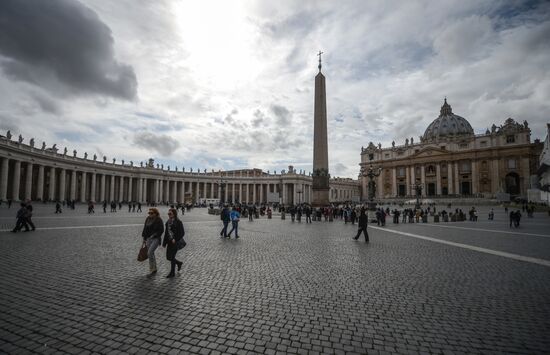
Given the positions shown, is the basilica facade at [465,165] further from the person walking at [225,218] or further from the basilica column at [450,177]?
the person walking at [225,218]

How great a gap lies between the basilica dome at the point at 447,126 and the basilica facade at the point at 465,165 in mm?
2031

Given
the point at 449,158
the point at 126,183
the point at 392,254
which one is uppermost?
the point at 449,158

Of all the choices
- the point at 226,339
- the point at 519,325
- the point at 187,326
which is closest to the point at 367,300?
the point at 519,325

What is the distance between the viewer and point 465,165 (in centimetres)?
7150

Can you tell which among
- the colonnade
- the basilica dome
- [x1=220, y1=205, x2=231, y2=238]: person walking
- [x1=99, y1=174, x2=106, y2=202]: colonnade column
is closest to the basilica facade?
the basilica dome

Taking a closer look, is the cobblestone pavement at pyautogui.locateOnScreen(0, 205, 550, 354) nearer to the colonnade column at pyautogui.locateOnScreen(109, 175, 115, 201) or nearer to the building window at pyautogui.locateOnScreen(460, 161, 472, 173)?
the colonnade column at pyautogui.locateOnScreen(109, 175, 115, 201)

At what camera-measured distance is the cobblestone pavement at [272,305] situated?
3408 millimetres

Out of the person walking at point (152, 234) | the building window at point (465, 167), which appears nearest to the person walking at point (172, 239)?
the person walking at point (152, 234)

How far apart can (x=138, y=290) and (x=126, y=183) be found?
79.6m

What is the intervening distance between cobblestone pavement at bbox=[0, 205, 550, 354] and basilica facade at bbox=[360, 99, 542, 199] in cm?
5531

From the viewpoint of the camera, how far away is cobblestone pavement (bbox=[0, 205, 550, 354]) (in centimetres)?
341

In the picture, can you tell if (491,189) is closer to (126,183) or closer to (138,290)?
(138,290)

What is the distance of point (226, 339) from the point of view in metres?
3.52

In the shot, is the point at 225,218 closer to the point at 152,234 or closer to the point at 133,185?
the point at 152,234
